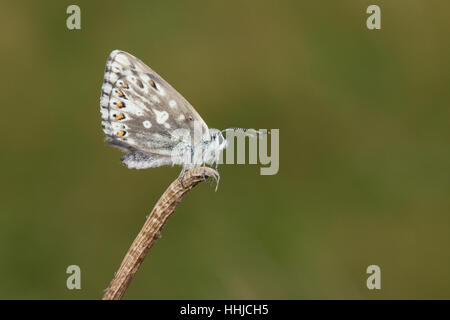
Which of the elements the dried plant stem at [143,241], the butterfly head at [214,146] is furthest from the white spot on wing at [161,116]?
the dried plant stem at [143,241]

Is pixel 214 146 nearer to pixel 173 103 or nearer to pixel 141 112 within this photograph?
pixel 173 103

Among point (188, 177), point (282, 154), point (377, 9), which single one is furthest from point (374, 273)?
point (188, 177)

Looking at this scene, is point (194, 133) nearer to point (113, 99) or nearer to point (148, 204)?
point (113, 99)

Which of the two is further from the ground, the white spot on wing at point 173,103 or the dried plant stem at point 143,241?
the white spot on wing at point 173,103

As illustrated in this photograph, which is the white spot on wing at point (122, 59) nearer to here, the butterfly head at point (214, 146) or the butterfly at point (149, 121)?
the butterfly at point (149, 121)

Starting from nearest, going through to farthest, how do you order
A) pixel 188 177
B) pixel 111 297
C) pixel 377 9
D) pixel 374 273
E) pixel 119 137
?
pixel 111 297, pixel 188 177, pixel 119 137, pixel 374 273, pixel 377 9

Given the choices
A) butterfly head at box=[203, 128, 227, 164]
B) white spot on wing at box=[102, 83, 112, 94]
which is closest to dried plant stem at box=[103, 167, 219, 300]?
butterfly head at box=[203, 128, 227, 164]
